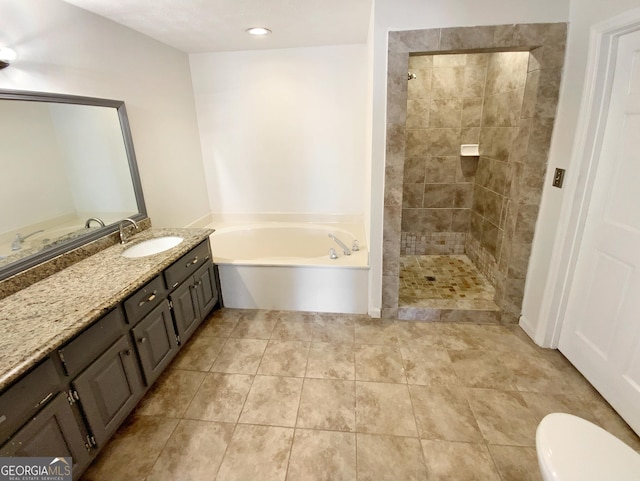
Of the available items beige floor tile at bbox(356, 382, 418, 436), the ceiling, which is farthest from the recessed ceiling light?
beige floor tile at bbox(356, 382, 418, 436)

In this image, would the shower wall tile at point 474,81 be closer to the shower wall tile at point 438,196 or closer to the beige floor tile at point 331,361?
the shower wall tile at point 438,196

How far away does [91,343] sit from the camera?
1354 mm

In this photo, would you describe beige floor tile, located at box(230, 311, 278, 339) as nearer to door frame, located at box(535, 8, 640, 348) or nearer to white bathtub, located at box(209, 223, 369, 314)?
white bathtub, located at box(209, 223, 369, 314)

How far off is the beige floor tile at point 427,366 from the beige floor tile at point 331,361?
0.36 metres

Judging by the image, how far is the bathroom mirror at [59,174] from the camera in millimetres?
1567

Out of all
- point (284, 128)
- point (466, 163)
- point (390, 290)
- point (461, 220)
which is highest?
point (284, 128)

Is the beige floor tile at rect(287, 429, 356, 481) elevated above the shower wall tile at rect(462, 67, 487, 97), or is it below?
below

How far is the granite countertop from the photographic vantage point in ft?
3.58

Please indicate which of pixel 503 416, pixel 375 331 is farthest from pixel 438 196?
pixel 503 416

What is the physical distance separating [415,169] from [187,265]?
8.29 ft

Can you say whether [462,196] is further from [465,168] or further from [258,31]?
[258,31]

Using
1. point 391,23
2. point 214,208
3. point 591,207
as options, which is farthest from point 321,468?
point 214,208

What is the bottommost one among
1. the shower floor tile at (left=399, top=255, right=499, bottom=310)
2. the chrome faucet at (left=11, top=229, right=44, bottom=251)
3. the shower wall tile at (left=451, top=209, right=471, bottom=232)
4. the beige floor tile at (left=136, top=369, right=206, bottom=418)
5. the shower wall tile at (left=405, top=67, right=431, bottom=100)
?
the beige floor tile at (left=136, top=369, right=206, bottom=418)

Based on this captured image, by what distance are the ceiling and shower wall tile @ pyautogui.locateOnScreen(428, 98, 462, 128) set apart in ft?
3.26
